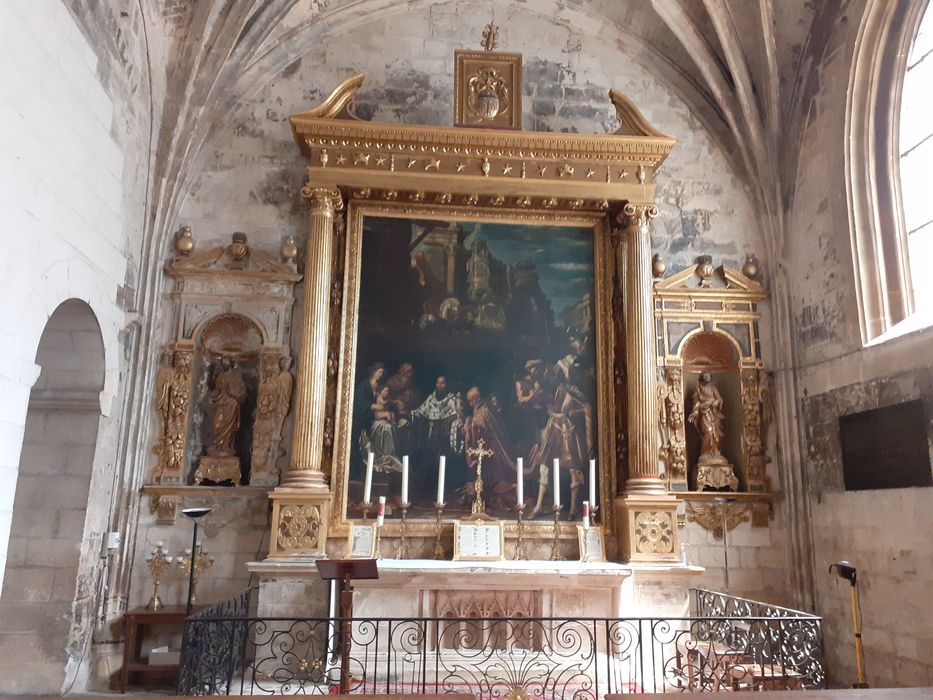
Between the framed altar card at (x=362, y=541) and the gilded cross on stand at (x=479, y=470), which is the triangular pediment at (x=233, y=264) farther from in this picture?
the framed altar card at (x=362, y=541)

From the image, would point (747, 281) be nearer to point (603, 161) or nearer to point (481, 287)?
point (603, 161)

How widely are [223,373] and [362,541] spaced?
8.98 ft

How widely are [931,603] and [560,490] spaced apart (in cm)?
381

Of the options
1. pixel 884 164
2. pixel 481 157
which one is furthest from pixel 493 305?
pixel 884 164

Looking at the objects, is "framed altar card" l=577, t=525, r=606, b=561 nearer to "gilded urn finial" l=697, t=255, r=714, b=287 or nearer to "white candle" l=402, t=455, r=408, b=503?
"white candle" l=402, t=455, r=408, b=503

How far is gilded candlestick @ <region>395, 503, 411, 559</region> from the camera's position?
8.52 meters

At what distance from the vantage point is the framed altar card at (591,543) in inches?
333

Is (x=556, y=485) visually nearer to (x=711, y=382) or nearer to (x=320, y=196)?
(x=711, y=382)

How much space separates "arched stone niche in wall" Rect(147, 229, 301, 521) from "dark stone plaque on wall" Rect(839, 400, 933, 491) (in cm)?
643

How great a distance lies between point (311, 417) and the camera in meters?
8.61

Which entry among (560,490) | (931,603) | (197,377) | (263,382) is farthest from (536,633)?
(197,377)

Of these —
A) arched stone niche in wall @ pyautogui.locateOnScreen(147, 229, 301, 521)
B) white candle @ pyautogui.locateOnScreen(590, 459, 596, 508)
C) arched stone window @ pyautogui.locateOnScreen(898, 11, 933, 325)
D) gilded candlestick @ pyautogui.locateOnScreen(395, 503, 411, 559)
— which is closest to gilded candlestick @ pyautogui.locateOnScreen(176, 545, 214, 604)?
arched stone niche in wall @ pyautogui.locateOnScreen(147, 229, 301, 521)

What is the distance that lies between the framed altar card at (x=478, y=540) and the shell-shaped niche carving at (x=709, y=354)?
3.39 m

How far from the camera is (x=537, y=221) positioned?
9.71 m
